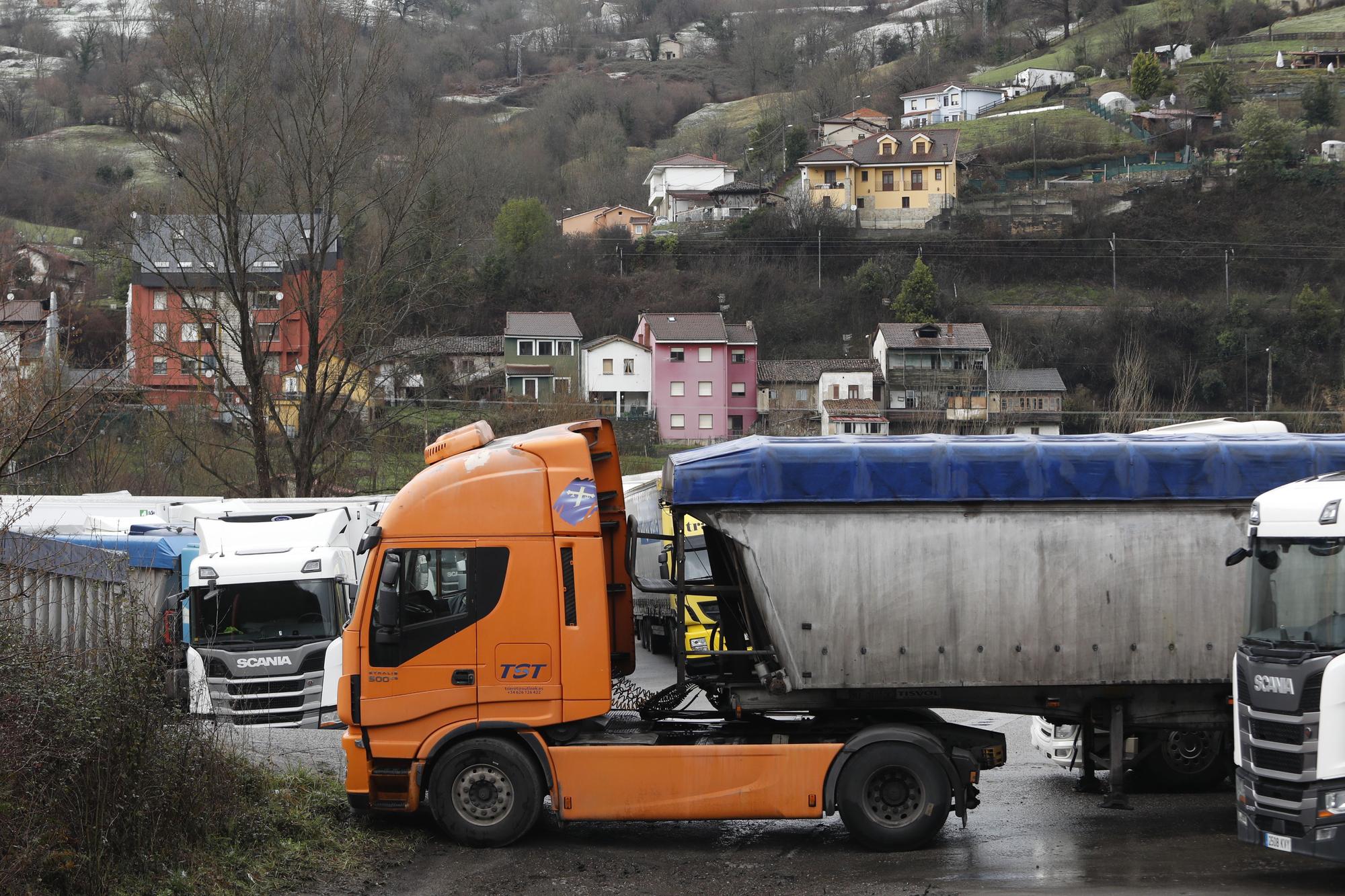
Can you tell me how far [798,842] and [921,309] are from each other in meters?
82.2

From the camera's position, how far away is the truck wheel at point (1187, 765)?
12.5m

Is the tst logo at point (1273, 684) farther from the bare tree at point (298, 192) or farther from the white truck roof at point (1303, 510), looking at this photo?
the bare tree at point (298, 192)

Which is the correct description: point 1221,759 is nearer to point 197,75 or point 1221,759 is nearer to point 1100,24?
point 197,75

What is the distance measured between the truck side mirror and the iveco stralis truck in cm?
656

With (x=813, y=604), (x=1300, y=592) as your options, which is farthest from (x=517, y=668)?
(x=1300, y=592)

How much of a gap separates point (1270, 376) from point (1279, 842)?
79.3 metres

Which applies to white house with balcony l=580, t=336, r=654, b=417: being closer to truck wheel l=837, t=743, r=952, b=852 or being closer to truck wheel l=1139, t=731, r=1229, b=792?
truck wheel l=1139, t=731, r=1229, b=792

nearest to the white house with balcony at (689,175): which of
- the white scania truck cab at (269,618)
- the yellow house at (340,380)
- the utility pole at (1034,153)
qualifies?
the utility pole at (1034,153)

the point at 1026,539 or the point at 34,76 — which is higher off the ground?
the point at 34,76

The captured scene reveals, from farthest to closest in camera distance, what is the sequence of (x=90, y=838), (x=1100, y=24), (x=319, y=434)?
(x=1100, y=24)
(x=319, y=434)
(x=90, y=838)

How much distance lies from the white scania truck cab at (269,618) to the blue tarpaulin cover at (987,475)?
23.2ft

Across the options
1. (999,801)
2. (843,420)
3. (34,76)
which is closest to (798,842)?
(999,801)

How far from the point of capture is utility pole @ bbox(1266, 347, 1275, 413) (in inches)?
3159

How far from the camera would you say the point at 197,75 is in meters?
28.5
